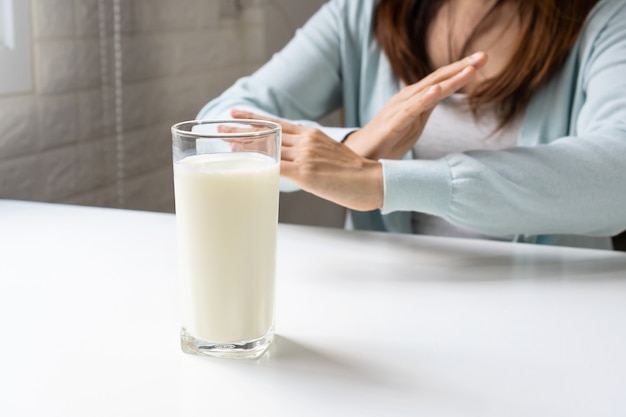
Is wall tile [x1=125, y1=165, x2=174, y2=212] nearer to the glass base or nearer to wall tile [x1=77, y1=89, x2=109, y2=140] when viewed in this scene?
wall tile [x1=77, y1=89, x2=109, y2=140]

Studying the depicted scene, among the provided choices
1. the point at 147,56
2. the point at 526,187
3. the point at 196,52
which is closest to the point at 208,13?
the point at 196,52

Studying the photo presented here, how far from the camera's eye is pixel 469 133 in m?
1.42

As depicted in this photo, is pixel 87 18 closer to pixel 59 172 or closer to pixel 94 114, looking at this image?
pixel 94 114

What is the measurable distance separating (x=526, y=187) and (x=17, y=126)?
2.92 ft

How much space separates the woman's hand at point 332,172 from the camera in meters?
0.92

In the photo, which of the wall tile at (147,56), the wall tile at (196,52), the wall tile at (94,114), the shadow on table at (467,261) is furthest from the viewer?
the wall tile at (196,52)

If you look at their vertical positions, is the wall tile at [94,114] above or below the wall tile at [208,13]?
below

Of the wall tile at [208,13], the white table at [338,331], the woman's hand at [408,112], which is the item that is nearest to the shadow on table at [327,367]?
the white table at [338,331]

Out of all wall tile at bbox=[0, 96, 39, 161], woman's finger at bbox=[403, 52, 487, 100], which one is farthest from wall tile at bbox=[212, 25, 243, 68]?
woman's finger at bbox=[403, 52, 487, 100]

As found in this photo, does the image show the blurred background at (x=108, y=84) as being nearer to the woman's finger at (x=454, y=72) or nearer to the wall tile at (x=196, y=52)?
the wall tile at (x=196, y=52)

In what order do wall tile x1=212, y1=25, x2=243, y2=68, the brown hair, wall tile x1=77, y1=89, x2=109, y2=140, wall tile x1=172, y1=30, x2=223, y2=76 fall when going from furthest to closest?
wall tile x1=212, y1=25, x2=243, y2=68 < wall tile x1=172, y1=30, x2=223, y2=76 < wall tile x1=77, y1=89, x2=109, y2=140 < the brown hair

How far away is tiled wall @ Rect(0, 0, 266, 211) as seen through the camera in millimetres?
1406

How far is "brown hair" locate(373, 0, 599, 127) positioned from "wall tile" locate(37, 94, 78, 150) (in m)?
0.61

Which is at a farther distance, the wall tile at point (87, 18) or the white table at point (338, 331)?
the wall tile at point (87, 18)
